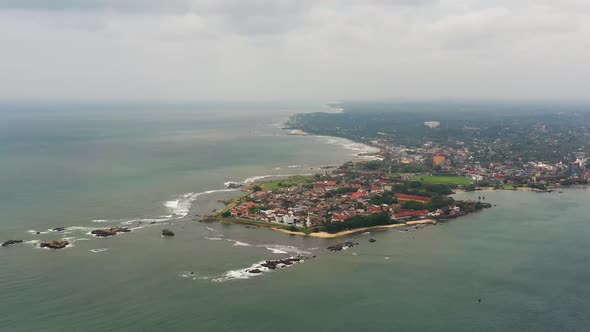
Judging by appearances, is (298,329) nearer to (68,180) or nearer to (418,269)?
(418,269)

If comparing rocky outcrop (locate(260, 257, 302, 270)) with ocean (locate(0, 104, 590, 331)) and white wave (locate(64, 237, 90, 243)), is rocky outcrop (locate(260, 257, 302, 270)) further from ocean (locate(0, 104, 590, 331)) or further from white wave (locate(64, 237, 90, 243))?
white wave (locate(64, 237, 90, 243))

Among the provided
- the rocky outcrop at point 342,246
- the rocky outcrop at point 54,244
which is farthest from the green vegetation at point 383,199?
the rocky outcrop at point 54,244

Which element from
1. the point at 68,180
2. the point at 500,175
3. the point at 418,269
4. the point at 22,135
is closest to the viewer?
the point at 418,269

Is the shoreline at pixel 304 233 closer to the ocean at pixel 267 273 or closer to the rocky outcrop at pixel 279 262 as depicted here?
the ocean at pixel 267 273

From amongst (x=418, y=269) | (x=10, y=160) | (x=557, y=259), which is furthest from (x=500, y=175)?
(x=10, y=160)

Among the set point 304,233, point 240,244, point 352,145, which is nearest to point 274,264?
point 240,244

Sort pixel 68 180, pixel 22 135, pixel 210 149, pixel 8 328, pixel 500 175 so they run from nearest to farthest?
pixel 8 328 → pixel 68 180 → pixel 500 175 → pixel 210 149 → pixel 22 135
